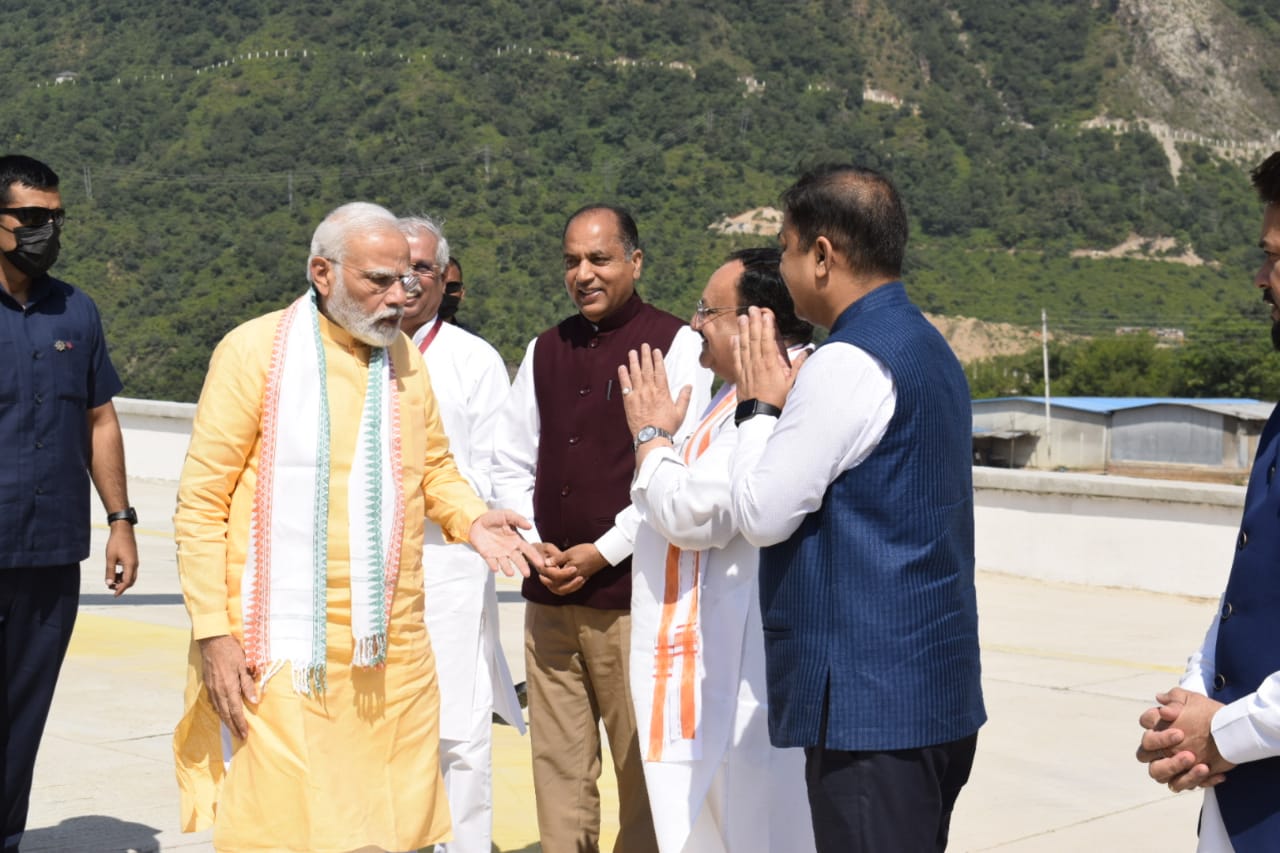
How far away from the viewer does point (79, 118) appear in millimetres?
78500

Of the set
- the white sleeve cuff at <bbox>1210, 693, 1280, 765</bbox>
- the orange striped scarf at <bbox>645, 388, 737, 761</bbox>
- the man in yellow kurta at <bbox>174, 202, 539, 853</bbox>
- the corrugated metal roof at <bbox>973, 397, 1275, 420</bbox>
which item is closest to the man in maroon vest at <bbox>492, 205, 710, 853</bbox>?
the orange striped scarf at <bbox>645, 388, 737, 761</bbox>

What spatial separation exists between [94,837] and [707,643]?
275cm

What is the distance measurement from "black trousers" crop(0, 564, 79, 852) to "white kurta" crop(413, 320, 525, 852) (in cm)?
116

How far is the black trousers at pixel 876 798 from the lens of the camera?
3.32m

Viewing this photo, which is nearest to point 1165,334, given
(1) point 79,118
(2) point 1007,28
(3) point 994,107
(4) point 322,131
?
(3) point 994,107

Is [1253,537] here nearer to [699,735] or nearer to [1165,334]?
[699,735]

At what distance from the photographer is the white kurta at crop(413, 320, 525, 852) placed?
17.5 feet

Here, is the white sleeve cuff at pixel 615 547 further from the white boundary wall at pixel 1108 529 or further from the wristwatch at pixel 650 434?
the white boundary wall at pixel 1108 529

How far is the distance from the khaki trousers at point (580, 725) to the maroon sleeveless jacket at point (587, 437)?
0.26 ft

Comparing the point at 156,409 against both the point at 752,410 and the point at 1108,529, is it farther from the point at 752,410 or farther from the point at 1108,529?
the point at 752,410

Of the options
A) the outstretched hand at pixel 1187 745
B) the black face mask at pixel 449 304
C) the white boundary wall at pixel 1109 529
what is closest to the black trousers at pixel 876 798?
the outstretched hand at pixel 1187 745

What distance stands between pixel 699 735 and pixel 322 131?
7982 centimetres

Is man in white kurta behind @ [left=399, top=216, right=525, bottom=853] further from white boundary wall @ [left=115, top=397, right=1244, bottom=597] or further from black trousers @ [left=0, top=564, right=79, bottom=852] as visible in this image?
white boundary wall @ [left=115, top=397, right=1244, bottom=597]

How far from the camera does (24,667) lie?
5.00 m
